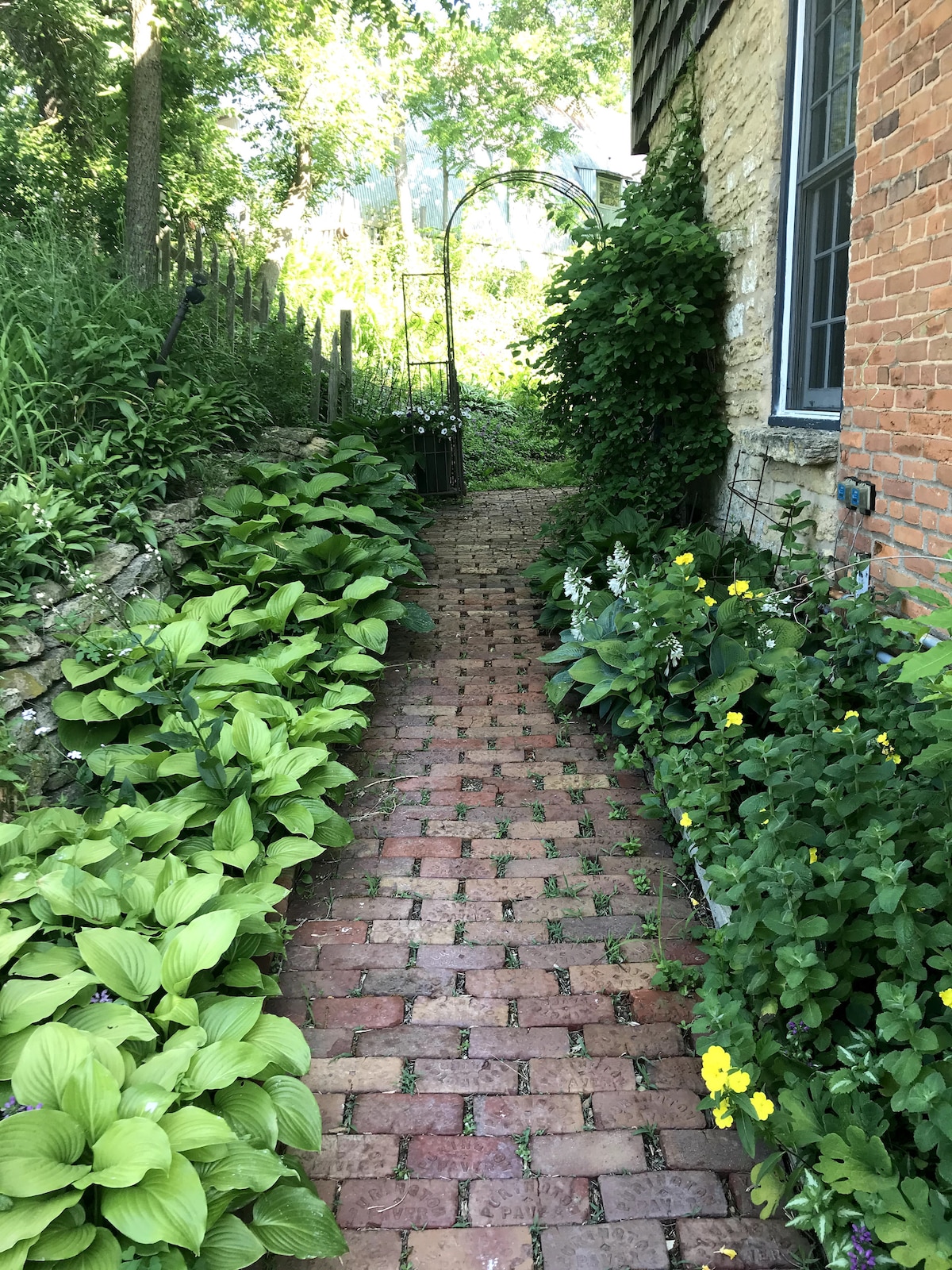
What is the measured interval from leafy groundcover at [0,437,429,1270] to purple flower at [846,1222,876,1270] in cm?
90

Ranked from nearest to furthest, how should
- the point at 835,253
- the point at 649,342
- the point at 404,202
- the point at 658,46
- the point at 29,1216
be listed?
1. the point at 29,1216
2. the point at 835,253
3. the point at 649,342
4. the point at 658,46
5. the point at 404,202

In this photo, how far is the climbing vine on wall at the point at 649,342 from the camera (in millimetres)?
4527

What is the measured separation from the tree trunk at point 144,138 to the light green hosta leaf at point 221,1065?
6.40m

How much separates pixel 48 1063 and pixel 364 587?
2.66 m

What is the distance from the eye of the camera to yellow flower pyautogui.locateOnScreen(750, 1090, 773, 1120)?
1.57 m

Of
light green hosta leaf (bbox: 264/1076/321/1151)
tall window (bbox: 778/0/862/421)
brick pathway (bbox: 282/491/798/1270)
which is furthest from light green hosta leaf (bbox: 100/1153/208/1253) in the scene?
tall window (bbox: 778/0/862/421)

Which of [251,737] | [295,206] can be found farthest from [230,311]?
[295,206]

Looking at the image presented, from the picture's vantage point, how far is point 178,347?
18.1ft

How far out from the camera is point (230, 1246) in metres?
1.53

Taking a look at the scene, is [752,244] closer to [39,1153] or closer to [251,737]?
[251,737]

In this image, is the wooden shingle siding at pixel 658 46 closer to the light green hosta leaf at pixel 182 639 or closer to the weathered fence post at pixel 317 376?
the weathered fence post at pixel 317 376

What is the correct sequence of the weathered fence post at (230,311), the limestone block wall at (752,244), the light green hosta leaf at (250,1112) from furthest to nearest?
the weathered fence post at (230,311) < the limestone block wall at (752,244) < the light green hosta leaf at (250,1112)

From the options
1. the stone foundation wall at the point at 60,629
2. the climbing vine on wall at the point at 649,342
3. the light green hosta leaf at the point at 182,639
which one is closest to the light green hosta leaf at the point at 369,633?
the light green hosta leaf at the point at 182,639

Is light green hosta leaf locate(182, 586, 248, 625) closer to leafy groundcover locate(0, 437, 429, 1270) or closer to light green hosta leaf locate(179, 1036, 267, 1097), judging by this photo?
leafy groundcover locate(0, 437, 429, 1270)
